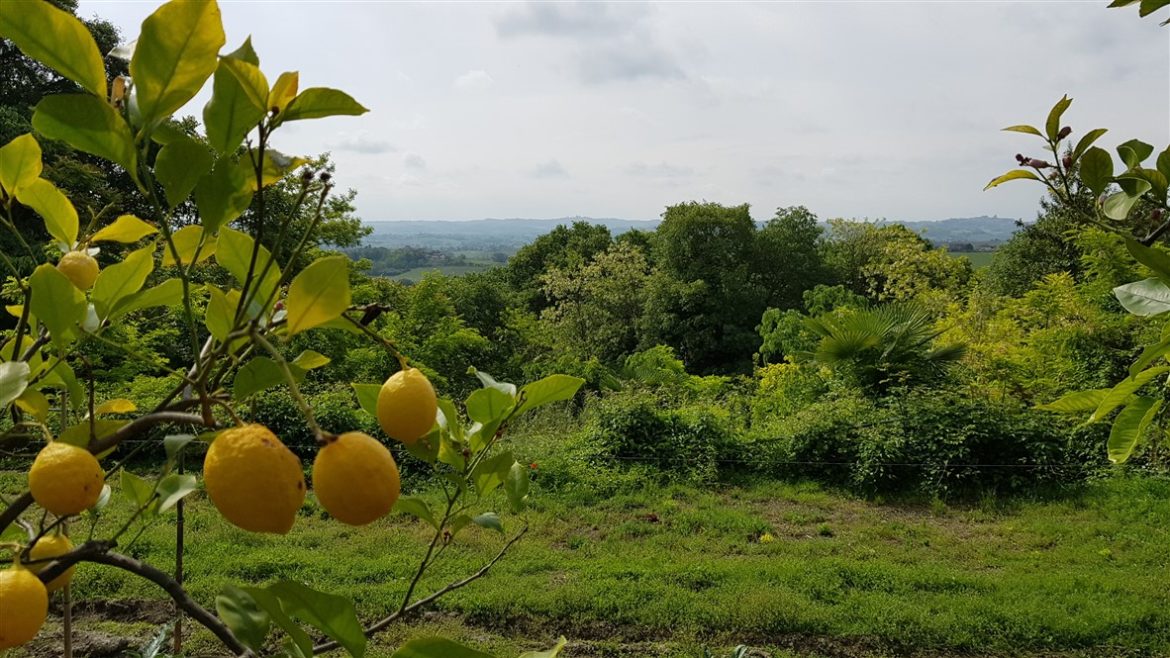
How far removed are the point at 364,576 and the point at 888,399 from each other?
13.6 ft

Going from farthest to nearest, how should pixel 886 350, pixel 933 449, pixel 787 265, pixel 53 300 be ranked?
pixel 787 265
pixel 886 350
pixel 933 449
pixel 53 300

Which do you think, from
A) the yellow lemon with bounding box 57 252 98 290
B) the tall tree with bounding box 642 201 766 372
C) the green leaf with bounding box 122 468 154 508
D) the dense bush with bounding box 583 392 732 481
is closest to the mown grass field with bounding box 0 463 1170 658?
the dense bush with bounding box 583 392 732 481

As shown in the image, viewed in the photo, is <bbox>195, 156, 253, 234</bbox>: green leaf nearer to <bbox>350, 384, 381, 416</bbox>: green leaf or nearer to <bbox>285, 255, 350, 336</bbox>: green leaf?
<bbox>285, 255, 350, 336</bbox>: green leaf

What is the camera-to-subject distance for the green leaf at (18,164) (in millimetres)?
499

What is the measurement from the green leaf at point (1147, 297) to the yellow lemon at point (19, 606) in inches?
31.0

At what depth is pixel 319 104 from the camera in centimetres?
35

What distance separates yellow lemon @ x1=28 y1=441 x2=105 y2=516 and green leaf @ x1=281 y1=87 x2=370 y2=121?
19 centimetres

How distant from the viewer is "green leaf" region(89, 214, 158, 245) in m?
0.57

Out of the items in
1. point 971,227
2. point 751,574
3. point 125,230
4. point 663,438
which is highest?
point 971,227

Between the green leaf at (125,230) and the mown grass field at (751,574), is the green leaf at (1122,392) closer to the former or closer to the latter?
the green leaf at (125,230)

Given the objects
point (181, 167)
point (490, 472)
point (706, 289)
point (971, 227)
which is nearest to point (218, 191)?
point (181, 167)

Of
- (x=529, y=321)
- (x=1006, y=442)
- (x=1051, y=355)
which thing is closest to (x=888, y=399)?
(x=1006, y=442)

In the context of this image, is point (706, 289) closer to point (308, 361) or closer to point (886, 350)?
point (886, 350)

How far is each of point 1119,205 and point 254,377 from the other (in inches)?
31.6
